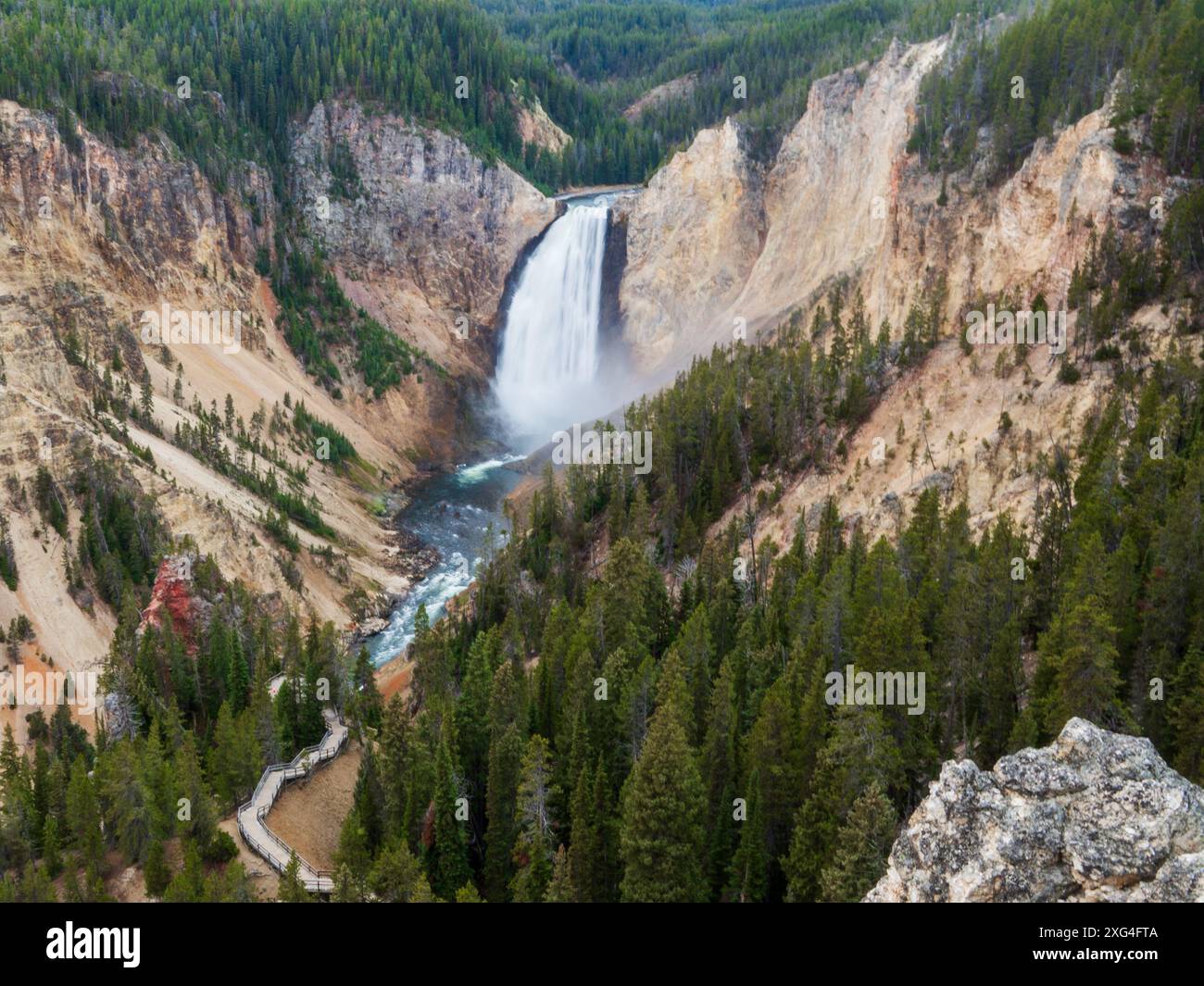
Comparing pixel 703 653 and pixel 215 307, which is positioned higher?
pixel 215 307

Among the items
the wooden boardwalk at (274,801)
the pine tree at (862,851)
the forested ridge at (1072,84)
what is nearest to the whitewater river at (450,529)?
the wooden boardwalk at (274,801)

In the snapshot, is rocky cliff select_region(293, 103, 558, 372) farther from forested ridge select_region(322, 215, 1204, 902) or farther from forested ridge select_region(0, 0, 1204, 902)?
forested ridge select_region(322, 215, 1204, 902)

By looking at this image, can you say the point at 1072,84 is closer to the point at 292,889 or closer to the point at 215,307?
the point at 292,889

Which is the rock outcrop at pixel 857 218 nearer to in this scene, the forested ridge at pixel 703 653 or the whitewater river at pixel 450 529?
the forested ridge at pixel 703 653

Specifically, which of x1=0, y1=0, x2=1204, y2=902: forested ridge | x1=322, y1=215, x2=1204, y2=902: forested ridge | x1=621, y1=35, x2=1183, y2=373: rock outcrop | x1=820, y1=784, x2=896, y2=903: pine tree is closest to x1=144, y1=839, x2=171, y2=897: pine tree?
x1=0, y1=0, x2=1204, y2=902: forested ridge

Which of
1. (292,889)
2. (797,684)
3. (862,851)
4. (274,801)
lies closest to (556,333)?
(274,801)

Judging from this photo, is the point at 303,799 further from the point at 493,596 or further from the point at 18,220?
the point at 18,220

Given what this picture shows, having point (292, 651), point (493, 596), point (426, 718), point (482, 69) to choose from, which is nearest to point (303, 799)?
point (426, 718)
